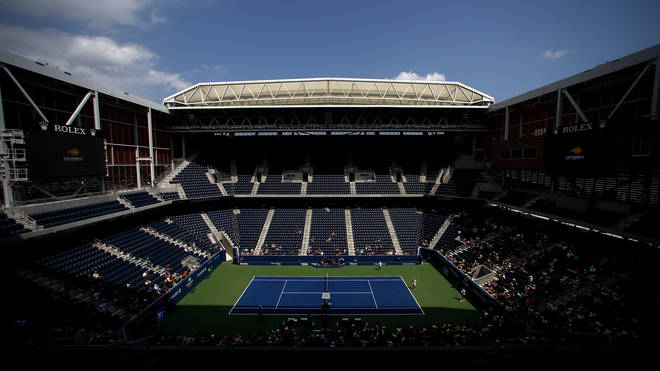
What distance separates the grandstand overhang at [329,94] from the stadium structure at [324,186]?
23cm

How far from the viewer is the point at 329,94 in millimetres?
31219

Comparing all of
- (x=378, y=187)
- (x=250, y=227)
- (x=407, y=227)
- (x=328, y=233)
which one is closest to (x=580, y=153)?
(x=407, y=227)

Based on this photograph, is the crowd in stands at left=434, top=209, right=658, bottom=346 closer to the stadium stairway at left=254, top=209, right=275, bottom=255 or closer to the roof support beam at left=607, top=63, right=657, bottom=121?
the roof support beam at left=607, top=63, right=657, bottom=121

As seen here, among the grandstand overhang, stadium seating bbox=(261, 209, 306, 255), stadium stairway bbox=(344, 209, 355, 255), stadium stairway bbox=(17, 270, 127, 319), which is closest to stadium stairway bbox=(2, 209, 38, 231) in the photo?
stadium stairway bbox=(17, 270, 127, 319)

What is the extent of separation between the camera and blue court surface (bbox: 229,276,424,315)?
18.7 metres

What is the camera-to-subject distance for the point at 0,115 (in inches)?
610

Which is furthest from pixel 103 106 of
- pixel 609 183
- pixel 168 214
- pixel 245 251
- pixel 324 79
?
pixel 609 183

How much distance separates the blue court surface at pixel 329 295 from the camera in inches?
736

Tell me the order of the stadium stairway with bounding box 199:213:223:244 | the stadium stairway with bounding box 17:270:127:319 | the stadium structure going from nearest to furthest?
the stadium stairway with bounding box 17:270:127:319, the stadium structure, the stadium stairway with bounding box 199:213:223:244

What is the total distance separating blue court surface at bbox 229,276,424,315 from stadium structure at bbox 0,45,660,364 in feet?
3.25

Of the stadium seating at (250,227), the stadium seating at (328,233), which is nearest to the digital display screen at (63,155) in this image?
the stadium seating at (250,227)

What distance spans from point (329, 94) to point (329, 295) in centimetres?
2180

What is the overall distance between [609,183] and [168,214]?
130 ft

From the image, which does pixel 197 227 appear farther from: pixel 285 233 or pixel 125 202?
pixel 285 233
